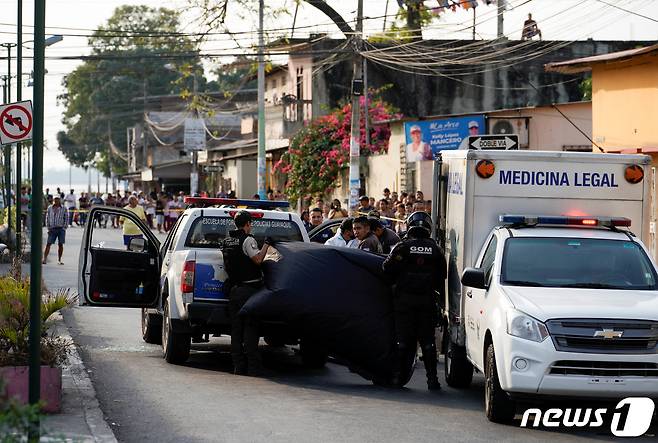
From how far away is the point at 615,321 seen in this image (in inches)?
392

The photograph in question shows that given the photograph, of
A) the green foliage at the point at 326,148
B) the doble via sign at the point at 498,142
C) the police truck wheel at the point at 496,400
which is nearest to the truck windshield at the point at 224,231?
the doble via sign at the point at 498,142

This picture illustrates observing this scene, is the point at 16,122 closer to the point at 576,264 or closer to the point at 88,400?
the point at 88,400

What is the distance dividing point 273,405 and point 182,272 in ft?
9.31

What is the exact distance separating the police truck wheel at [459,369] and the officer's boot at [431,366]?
0.27 metres

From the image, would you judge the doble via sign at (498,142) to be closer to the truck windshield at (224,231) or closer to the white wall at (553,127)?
the truck windshield at (224,231)

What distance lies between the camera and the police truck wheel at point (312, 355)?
14492 millimetres

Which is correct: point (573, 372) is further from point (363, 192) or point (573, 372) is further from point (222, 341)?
point (363, 192)

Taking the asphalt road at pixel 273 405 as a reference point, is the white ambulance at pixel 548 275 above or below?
above

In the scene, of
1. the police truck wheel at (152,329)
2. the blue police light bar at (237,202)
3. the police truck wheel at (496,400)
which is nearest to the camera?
the police truck wheel at (496,400)

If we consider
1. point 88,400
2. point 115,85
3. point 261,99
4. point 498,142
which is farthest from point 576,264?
point 115,85

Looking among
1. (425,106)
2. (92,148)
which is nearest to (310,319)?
(425,106)

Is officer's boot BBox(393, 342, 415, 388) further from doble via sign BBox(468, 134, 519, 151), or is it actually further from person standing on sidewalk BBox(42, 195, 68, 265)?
person standing on sidewalk BBox(42, 195, 68, 265)

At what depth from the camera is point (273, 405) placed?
1125cm

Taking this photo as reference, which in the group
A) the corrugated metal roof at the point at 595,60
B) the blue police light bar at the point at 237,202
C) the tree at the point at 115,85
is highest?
the tree at the point at 115,85
